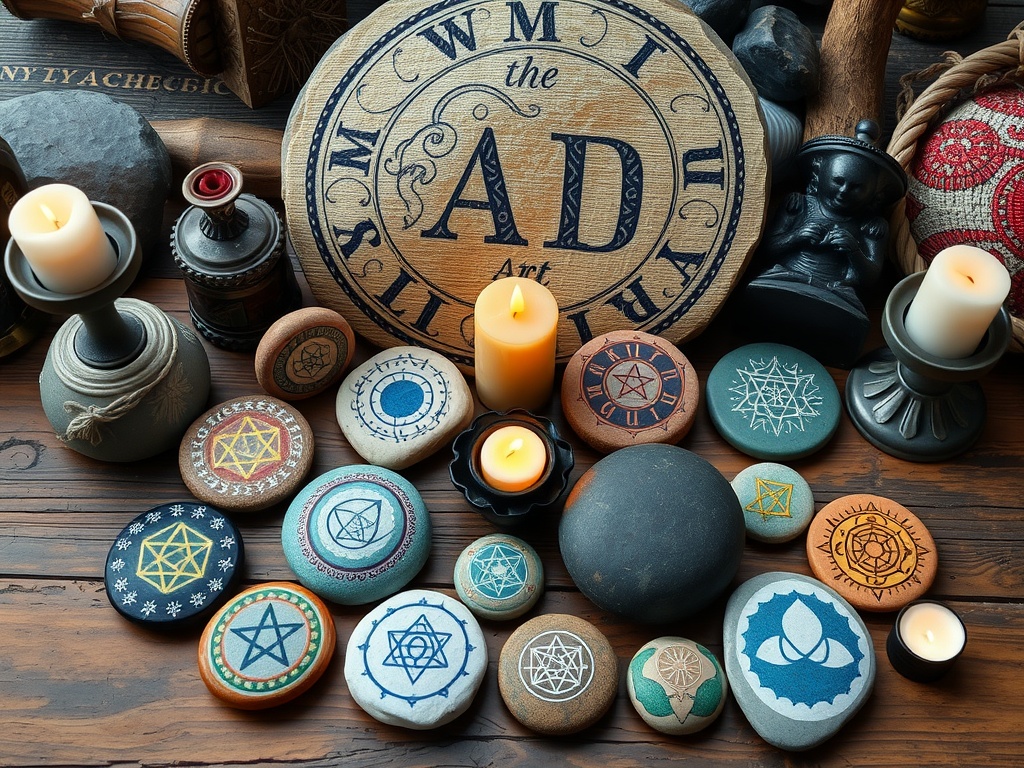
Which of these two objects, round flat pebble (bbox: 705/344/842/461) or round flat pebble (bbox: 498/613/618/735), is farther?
round flat pebble (bbox: 705/344/842/461)

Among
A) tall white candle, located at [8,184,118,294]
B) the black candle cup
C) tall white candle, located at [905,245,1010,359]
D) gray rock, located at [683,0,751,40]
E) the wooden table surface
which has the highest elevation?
gray rock, located at [683,0,751,40]

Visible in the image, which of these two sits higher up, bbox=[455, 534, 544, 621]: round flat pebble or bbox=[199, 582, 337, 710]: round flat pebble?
bbox=[455, 534, 544, 621]: round flat pebble

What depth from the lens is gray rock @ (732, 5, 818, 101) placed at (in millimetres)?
1604

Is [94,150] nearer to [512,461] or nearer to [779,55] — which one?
[512,461]

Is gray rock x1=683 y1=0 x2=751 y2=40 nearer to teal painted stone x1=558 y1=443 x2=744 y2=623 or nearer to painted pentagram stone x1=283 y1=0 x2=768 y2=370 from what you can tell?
painted pentagram stone x1=283 y1=0 x2=768 y2=370

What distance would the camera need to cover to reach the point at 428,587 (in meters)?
1.31

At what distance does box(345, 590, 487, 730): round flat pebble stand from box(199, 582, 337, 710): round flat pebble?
48 millimetres

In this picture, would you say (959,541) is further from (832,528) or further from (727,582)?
(727,582)

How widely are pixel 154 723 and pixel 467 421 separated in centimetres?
56

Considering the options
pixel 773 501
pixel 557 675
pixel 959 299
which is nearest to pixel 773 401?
pixel 773 501

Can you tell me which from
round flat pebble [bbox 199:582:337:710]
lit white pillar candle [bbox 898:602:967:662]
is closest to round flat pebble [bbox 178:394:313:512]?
round flat pebble [bbox 199:582:337:710]

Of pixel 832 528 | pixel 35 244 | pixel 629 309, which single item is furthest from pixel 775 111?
pixel 35 244

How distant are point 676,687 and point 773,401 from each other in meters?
0.47

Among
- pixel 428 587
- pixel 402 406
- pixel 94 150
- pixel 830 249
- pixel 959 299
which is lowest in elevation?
pixel 428 587
